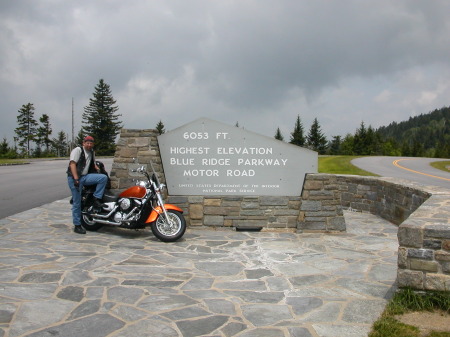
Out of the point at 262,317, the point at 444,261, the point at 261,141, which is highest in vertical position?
the point at 261,141

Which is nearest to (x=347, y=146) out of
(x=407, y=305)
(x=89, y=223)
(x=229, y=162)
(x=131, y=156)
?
(x=229, y=162)

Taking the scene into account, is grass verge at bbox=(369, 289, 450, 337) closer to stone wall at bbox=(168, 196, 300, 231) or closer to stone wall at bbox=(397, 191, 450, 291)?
stone wall at bbox=(397, 191, 450, 291)

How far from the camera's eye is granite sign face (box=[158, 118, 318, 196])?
7.86 meters

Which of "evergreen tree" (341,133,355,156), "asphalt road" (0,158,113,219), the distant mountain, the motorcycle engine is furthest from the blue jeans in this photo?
the distant mountain

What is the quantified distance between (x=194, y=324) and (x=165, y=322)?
0.83 feet

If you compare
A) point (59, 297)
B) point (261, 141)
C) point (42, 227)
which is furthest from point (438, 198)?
point (42, 227)

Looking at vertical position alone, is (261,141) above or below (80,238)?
above

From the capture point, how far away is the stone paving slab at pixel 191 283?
3.48 meters

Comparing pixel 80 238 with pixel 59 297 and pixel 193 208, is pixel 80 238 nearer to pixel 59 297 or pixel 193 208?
pixel 193 208

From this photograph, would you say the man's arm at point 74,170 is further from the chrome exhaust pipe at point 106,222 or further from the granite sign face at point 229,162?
the granite sign face at point 229,162

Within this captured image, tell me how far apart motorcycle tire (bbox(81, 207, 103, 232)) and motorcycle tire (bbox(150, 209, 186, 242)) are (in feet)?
4.29

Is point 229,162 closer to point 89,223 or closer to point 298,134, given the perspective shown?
point 89,223

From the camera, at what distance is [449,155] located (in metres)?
72.4

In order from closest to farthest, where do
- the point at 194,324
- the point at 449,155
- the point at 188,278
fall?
the point at 194,324 < the point at 188,278 < the point at 449,155
